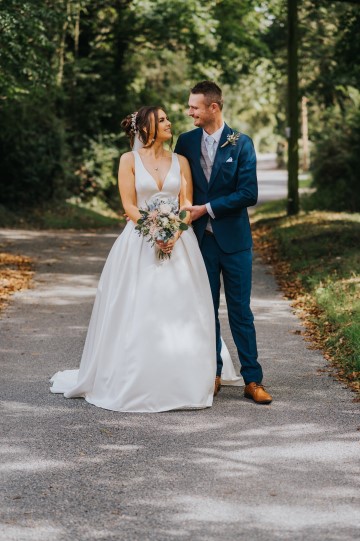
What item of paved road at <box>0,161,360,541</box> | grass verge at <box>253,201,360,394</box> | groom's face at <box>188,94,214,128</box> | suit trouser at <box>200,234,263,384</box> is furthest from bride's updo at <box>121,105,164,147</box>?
grass verge at <box>253,201,360,394</box>

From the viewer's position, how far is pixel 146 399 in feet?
23.2

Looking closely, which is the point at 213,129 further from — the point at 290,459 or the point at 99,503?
the point at 99,503

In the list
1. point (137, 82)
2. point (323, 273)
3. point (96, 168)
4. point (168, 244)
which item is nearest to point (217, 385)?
point (168, 244)

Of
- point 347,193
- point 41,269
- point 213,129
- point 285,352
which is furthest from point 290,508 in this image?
point 347,193

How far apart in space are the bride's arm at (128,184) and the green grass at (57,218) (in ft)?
55.3

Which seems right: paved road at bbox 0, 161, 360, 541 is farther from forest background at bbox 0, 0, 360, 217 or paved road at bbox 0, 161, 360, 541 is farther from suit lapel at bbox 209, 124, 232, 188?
forest background at bbox 0, 0, 360, 217

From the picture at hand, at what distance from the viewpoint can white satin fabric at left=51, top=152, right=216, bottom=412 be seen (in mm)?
7105

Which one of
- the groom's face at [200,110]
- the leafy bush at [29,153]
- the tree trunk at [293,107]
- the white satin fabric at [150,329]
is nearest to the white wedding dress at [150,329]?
the white satin fabric at [150,329]

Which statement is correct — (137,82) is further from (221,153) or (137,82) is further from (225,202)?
(225,202)

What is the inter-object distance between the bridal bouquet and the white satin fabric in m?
0.15

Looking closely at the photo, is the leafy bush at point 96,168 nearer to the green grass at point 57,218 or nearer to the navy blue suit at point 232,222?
the green grass at point 57,218

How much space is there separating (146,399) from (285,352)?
2650 mm

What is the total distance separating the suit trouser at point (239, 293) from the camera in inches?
290

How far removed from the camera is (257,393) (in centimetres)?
730
